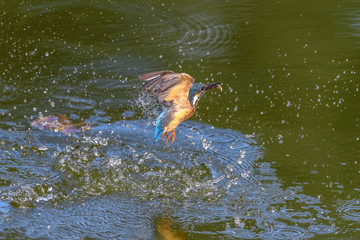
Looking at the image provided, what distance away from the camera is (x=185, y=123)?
14.8ft

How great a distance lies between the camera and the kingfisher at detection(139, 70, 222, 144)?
12.0 ft

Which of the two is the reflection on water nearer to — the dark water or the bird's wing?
the dark water

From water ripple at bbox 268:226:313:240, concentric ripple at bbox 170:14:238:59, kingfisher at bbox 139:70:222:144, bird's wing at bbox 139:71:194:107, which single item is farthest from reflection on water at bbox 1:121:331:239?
concentric ripple at bbox 170:14:238:59

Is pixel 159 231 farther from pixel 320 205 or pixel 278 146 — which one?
pixel 278 146

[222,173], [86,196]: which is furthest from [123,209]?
[222,173]

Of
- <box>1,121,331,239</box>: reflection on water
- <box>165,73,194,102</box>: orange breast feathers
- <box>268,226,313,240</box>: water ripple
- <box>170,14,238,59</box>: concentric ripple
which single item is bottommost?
<box>1,121,331,239</box>: reflection on water

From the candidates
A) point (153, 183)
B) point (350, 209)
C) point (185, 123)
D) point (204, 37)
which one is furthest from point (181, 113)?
point (204, 37)

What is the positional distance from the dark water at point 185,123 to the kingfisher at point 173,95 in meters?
0.34

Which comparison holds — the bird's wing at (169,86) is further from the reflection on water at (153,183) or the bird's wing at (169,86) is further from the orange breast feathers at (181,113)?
the reflection on water at (153,183)

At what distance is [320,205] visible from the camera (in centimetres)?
336

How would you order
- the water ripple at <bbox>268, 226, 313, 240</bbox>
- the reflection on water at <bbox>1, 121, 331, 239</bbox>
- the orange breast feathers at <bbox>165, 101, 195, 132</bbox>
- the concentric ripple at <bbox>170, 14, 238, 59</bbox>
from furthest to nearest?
the concentric ripple at <bbox>170, 14, 238, 59</bbox>, the orange breast feathers at <bbox>165, 101, 195, 132</bbox>, the reflection on water at <bbox>1, 121, 331, 239</bbox>, the water ripple at <bbox>268, 226, 313, 240</bbox>

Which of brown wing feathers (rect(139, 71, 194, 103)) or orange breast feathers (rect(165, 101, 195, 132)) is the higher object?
brown wing feathers (rect(139, 71, 194, 103))

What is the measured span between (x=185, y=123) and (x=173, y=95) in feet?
2.55

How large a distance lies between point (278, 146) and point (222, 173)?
0.62 metres
